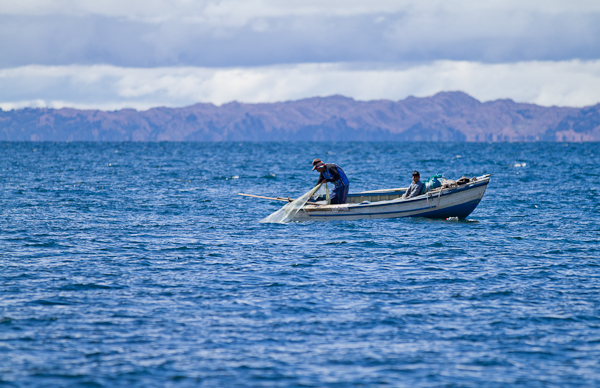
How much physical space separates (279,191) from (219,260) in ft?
82.7

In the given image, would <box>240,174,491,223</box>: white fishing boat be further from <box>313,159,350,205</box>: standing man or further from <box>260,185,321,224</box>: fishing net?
<box>313,159,350,205</box>: standing man

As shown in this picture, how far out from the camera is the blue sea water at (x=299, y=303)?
1047 centimetres

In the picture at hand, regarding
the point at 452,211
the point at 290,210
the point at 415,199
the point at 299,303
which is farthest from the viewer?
the point at 290,210

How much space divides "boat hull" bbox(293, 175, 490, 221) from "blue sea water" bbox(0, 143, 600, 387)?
42 centimetres

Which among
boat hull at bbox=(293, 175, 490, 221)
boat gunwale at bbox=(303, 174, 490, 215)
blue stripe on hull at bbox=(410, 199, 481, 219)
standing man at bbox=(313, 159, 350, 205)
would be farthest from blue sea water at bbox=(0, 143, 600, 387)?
standing man at bbox=(313, 159, 350, 205)

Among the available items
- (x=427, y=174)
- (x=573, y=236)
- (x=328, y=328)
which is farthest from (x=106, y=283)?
(x=427, y=174)

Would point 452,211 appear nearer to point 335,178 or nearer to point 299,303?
point 335,178

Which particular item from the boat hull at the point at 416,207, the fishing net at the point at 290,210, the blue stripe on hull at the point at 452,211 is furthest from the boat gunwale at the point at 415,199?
the blue stripe on hull at the point at 452,211

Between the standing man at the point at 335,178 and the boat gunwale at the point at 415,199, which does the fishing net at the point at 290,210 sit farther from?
the standing man at the point at 335,178

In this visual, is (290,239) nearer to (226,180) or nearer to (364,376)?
(364,376)

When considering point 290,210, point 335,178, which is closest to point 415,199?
point 335,178

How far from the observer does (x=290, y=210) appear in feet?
86.5

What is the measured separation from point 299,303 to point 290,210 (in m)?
12.4

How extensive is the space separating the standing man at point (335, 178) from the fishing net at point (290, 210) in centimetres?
54
